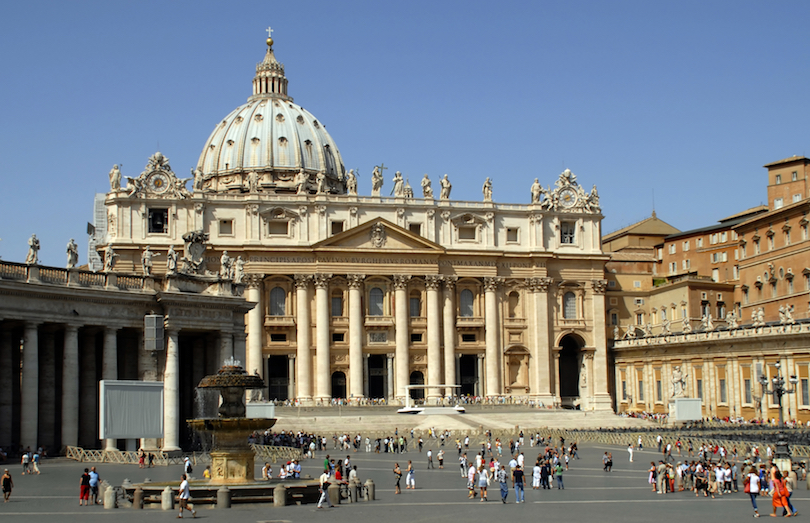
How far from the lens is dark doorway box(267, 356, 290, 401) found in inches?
3388

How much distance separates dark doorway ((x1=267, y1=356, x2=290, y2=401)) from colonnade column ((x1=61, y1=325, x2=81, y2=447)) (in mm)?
43675

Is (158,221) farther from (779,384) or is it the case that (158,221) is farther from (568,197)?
(779,384)

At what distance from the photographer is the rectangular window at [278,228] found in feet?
283

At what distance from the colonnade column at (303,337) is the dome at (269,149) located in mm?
31303

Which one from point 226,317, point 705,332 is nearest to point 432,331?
point 705,332

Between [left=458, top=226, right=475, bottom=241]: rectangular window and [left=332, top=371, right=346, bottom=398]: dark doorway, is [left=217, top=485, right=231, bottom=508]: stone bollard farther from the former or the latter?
[left=458, top=226, right=475, bottom=241]: rectangular window

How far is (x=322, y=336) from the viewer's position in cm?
8500

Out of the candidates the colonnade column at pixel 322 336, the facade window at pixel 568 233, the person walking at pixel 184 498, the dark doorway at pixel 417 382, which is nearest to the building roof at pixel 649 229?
the facade window at pixel 568 233

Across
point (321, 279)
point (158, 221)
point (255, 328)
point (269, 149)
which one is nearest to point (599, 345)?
point (321, 279)

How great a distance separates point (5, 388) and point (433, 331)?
50.0 m

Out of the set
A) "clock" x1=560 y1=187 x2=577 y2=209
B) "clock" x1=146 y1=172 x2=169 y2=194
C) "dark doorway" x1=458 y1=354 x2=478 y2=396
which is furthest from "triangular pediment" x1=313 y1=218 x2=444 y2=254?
"clock" x1=560 y1=187 x2=577 y2=209

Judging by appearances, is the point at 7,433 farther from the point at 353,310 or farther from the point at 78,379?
the point at 353,310

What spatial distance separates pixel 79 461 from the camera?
40844 millimetres

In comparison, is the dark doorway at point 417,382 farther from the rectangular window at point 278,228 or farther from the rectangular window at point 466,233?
the rectangular window at point 278,228
